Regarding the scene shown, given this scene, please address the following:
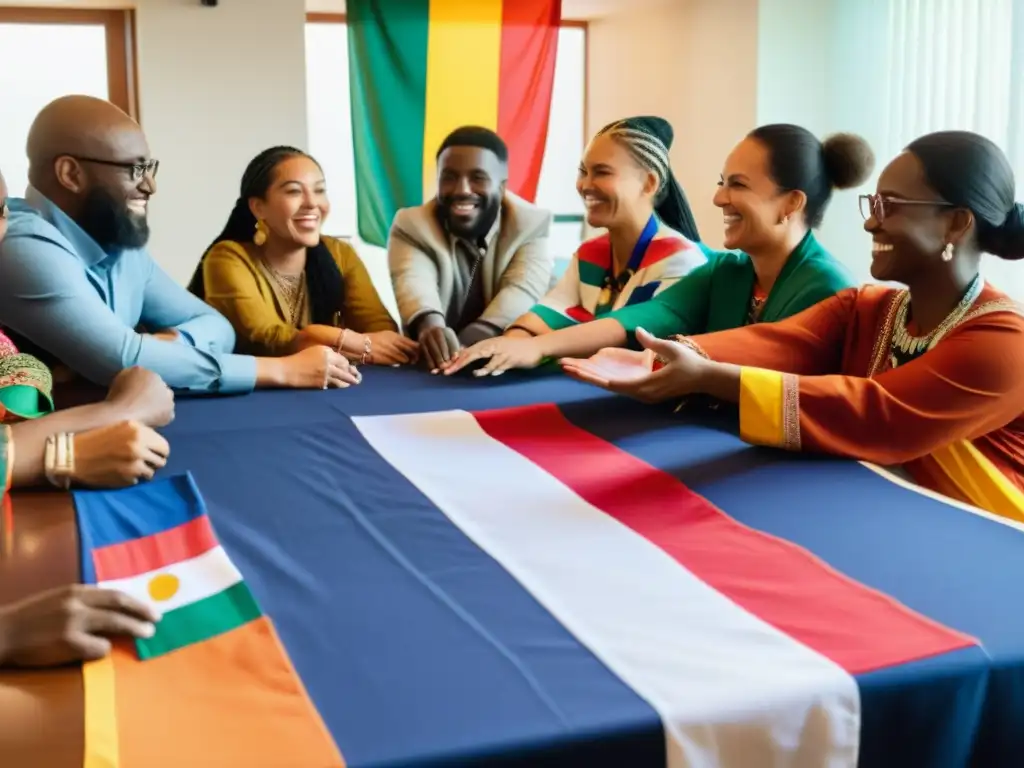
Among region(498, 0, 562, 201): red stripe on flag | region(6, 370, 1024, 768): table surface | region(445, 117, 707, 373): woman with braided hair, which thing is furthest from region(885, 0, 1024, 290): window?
region(6, 370, 1024, 768): table surface

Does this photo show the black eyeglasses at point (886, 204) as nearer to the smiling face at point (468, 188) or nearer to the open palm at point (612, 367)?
the open palm at point (612, 367)

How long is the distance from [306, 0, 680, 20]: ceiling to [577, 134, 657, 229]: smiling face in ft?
9.48

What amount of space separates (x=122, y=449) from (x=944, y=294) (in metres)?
1.27

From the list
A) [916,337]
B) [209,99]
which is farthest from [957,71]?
[209,99]

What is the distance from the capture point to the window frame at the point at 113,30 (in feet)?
15.6

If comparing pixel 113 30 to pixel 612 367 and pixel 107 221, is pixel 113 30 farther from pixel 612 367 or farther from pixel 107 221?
pixel 612 367

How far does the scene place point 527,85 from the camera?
4.61 meters

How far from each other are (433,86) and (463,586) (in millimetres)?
3653

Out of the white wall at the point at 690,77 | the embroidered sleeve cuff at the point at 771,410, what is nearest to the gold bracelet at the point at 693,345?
the embroidered sleeve cuff at the point at 771,410

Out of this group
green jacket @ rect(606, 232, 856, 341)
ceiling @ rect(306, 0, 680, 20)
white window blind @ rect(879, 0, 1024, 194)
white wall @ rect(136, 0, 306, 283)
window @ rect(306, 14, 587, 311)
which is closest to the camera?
green jacket @ rect(606, 232, 856, 341)

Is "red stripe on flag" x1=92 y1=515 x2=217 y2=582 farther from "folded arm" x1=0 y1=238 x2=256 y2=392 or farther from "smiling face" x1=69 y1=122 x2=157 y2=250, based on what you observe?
"smiling face" x1=69 y1=122 x2=157 y2=250

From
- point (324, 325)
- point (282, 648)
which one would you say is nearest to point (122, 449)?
point (282, 648)

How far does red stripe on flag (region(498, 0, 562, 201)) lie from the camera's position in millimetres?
4574

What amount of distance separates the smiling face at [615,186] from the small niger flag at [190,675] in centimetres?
154
